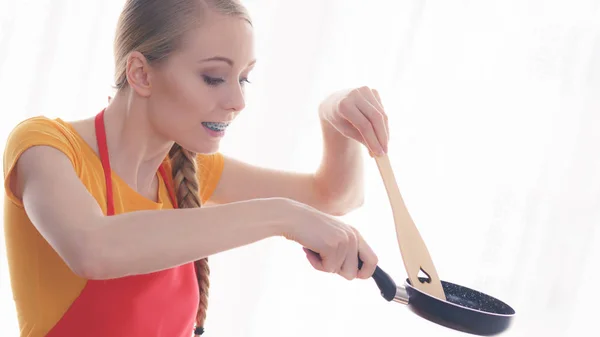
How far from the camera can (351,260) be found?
81cm

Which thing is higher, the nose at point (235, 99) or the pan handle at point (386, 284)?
the nose at point (235, 99)

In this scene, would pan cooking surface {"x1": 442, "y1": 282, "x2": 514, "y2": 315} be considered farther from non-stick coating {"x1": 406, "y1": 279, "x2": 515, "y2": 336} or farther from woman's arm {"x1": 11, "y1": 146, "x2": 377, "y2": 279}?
woman's arm {"x1": 11, "y1": 146, "x2": 377, "y2": 279}

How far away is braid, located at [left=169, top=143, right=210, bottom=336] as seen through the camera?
1119 mm

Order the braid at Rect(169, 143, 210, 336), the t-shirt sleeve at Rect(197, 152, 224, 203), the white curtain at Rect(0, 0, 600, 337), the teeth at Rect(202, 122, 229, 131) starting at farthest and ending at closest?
the white curtain at Rect(0, 0, 600, 337), the t-shirt sleeve at Rect(197, 152, 224, 203), the braid at Rect(169, 143, 210, 336), the teeth at Rect(202, 122, 229, 131)

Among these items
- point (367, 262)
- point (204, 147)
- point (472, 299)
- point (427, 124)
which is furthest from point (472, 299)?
point (427, 124)

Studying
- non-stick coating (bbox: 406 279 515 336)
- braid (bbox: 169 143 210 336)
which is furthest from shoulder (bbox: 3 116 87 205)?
non-stick coating (bbox: 406 279 515 336)

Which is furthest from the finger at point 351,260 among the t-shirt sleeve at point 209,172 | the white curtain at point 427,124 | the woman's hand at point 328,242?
the white curtain at point 427,124

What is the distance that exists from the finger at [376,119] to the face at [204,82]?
0.18 m

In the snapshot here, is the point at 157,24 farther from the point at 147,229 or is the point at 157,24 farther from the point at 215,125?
the point at 147,229

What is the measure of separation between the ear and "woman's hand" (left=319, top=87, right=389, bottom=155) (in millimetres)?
288

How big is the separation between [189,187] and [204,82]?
0.76 ft

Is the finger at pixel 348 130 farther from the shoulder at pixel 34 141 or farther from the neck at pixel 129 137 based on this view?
the shoulder at pixel 34 141

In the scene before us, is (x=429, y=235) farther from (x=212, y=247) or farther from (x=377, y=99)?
(x=212, y=247)

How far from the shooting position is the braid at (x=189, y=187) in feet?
3.67
